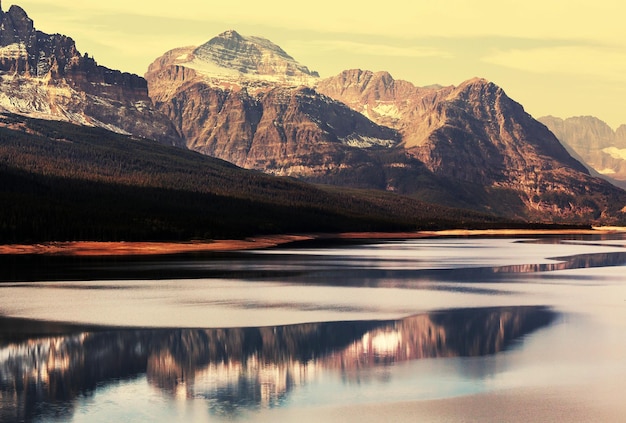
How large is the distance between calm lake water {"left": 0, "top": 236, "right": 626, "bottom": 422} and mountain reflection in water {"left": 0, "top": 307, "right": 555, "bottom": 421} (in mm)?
137

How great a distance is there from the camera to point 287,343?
211 ft

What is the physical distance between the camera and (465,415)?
145ft

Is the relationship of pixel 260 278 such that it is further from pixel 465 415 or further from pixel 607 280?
pixel 465 415

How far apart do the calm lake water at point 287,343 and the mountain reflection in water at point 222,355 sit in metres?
0.14

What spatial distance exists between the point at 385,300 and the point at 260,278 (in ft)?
96.3

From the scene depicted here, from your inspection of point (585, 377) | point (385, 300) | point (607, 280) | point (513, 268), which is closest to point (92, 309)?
point (385, 300)

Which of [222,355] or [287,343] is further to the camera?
[287,343]

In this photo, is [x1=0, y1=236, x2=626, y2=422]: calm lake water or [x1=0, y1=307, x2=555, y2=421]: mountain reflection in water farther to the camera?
[x1=0, y1=307, x2=555, y2=421]: mountain reflection in water

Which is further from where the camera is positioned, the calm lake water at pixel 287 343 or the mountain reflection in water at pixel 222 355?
the mountain reflection in water at pixel 222 355

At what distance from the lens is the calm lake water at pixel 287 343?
47.8 m

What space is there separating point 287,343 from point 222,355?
6266 mm

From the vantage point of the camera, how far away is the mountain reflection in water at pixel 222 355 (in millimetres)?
48438

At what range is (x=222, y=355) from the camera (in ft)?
195

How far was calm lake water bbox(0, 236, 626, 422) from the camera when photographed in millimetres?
A: 47781
